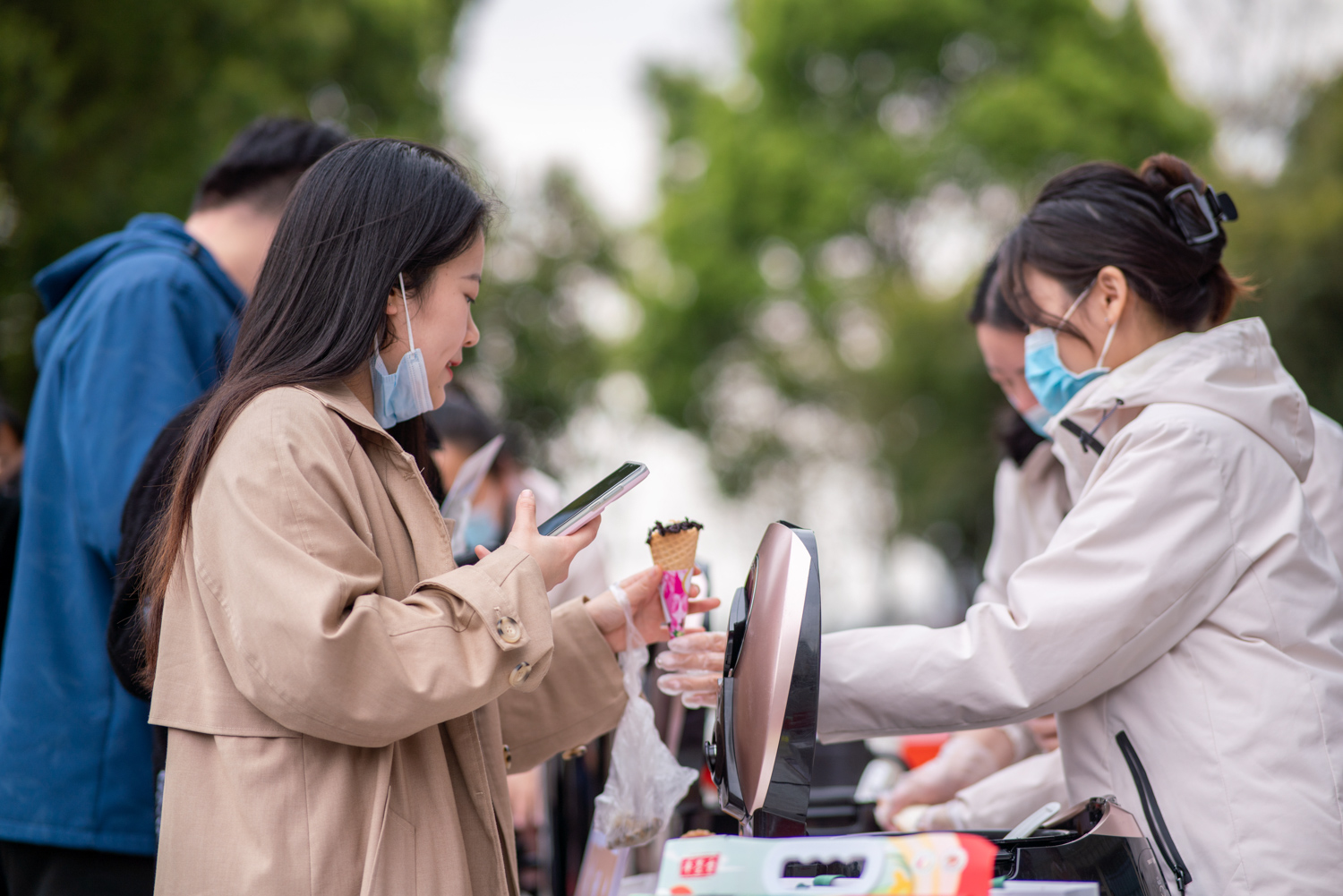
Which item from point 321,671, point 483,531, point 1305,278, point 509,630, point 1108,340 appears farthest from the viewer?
point 1305,278

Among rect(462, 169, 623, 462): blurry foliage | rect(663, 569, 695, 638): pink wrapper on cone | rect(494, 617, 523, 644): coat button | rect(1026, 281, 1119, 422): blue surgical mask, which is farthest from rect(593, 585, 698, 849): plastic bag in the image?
rect(462, 169, 623, 462): blurry foliage

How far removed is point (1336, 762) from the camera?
218cm

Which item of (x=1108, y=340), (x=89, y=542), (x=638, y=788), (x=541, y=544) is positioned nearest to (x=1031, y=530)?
(x=1108, y=340)

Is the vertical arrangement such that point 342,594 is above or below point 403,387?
below

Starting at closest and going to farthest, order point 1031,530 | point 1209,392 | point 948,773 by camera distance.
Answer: point 1209,392 → point 948,773 → point 1031,530

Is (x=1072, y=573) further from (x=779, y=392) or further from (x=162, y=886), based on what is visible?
(x=779, y=392)

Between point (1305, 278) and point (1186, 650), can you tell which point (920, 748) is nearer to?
point (1186, 650)

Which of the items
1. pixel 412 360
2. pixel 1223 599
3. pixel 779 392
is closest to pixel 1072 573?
pixel 1223 599

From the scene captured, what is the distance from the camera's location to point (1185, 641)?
233 centimetres

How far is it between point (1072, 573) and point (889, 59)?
69.7 feet

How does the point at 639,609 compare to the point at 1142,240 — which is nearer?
the point at 639,609

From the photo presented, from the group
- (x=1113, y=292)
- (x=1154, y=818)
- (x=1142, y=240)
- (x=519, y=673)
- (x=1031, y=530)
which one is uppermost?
(x=1142, y=240)

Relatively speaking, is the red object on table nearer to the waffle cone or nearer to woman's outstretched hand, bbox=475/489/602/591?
the waffle cone

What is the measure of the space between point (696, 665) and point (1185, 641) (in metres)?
1.07
